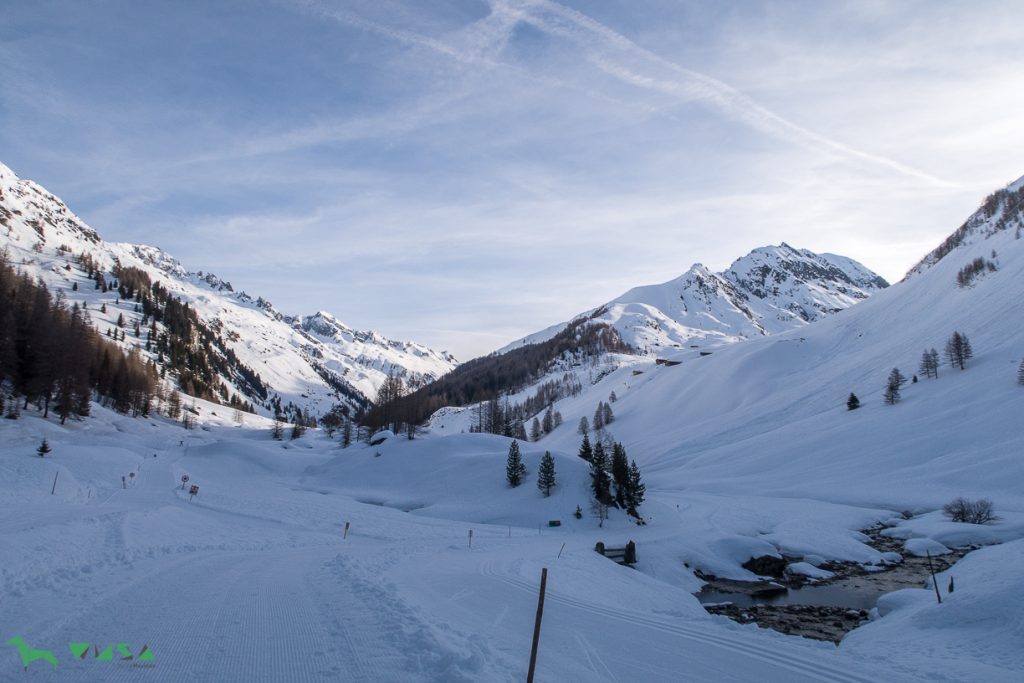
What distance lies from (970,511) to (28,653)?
50.5 metres

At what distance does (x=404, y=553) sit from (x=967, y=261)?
12903cm

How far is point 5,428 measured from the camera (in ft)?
161

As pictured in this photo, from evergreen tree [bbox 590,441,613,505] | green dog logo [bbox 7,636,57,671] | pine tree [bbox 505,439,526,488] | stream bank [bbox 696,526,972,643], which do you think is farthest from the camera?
pine tree [bbox 505,439,526,488]

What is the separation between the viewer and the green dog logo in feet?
26.8

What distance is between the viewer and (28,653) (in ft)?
27.8

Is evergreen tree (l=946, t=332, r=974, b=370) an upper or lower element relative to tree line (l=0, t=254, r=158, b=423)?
upper

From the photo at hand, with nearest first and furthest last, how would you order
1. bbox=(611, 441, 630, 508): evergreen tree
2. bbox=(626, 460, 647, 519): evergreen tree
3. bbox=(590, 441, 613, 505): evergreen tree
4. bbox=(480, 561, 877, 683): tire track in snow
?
bbox=(480, 561, 877, 683): tire track in snow
bbox=(626, 460, 647, 519): evergreen tree
bbox=(590, 441, 613, 505): evergreen tree
bbox=(611, 441, 630, 508): evergreen tree

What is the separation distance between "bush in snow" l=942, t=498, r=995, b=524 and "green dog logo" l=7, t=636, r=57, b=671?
49.2 metres

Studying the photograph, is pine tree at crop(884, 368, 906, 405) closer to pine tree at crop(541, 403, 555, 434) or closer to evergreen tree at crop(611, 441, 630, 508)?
evergreen tree at crop(611, 441, 630, 508)

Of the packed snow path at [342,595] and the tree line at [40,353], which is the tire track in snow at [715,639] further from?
the tree line at [40,353]

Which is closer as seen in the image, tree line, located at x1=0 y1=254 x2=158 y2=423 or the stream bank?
the stream bank

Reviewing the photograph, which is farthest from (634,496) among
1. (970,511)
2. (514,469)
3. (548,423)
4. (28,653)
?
A: (548,423)

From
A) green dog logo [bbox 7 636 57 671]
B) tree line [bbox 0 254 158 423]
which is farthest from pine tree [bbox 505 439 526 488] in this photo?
tree line [bbox 0 254 158 423]

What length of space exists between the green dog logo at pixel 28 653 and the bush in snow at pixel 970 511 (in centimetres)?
4924
